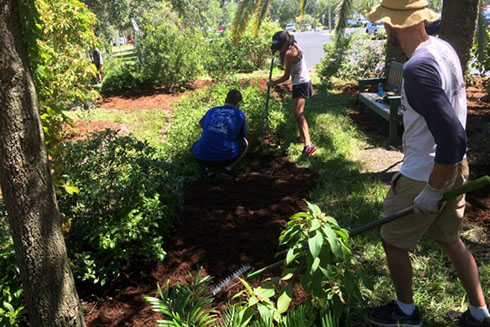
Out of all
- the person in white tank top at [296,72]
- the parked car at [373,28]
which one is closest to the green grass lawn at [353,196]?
the person in white tank top at [296,72]

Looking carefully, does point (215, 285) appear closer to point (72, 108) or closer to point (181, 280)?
point (181, 280)

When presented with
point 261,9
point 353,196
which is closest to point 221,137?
point 353,196

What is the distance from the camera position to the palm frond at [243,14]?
292 inches

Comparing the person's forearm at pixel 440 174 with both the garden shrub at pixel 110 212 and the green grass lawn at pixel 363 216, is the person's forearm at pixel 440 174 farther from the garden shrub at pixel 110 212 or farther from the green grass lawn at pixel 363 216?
the garden shrub at pixel 110 212

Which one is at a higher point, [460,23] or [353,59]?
[460,23]

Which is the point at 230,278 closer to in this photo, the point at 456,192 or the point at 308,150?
the point at 456,192

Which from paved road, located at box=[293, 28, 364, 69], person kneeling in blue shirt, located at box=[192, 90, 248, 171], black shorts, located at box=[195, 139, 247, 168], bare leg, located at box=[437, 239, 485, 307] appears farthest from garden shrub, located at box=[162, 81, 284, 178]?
paved road, located at box=[293, 28, 364, 69]

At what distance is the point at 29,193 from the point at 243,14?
6536 millimetres

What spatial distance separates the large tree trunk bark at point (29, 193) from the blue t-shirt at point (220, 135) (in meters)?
2.96

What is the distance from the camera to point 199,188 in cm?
486

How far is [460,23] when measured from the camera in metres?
5.16

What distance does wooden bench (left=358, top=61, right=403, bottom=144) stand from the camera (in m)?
6.03

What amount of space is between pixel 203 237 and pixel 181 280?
62 centimetres

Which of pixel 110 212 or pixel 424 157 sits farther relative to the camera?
pixel 110 212
